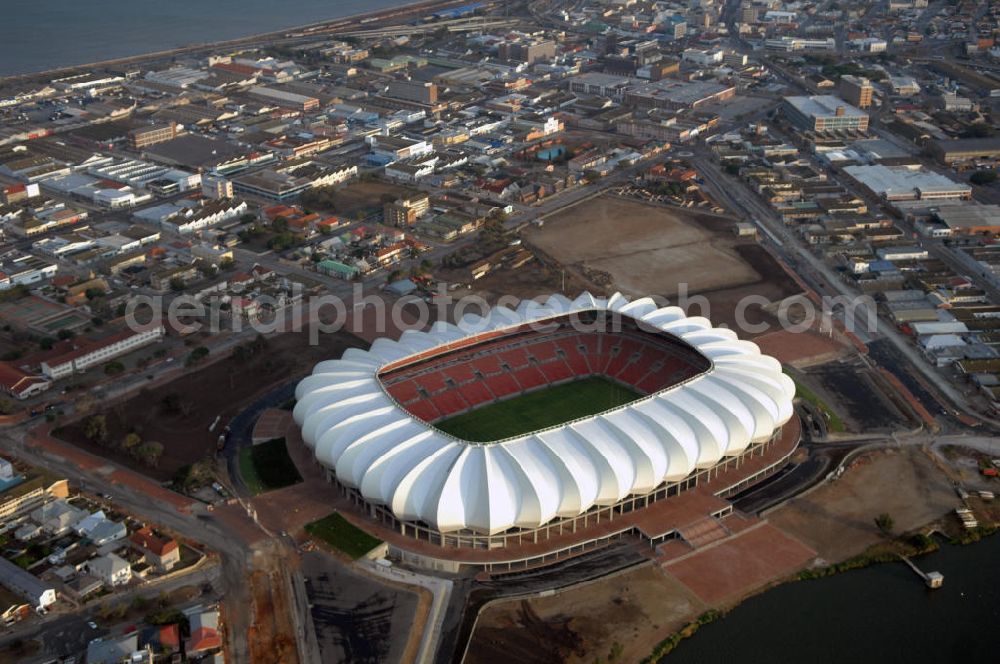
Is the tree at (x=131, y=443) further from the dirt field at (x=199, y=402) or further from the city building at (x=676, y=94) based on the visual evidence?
the city building at (x=676, y=94)

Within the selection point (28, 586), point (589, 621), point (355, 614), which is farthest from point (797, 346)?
point (28, 586)

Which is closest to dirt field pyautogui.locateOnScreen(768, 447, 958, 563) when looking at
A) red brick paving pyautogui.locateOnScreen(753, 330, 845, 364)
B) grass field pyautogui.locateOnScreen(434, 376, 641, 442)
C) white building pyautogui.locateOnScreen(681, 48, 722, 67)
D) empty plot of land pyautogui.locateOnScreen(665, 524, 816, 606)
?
empty plot of land pyautogui.locateOnScreen(665, 524, 816, 606)

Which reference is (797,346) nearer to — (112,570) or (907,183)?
(907,183)

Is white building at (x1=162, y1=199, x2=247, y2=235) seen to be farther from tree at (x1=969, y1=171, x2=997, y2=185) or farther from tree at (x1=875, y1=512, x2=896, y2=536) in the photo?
tree at (x1=969, y1=171, x2=997, y2=185)

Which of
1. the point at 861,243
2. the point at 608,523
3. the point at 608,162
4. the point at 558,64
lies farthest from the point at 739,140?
the point at 608,523

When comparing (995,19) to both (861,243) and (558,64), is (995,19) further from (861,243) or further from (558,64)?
(861,243)

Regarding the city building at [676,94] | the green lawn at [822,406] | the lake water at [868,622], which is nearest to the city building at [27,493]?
the lake water at [868,622]
